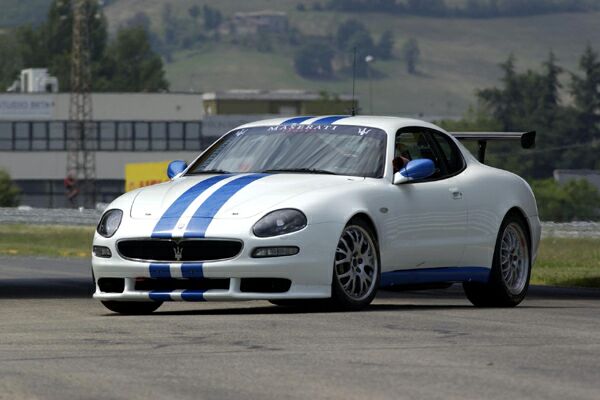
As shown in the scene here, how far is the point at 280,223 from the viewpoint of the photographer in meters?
12.5

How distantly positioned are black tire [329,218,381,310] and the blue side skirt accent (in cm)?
20

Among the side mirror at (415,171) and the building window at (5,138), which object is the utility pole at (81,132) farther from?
the side mirror at (415,171)

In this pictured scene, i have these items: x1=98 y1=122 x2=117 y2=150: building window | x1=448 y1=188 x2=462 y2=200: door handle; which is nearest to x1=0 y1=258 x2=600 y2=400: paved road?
x1=448 y1=188 x2=462 y2=200: door handle

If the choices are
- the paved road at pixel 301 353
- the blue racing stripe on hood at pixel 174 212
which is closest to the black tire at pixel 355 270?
the paved road at pixel 301 353

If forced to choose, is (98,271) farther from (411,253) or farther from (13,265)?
(13,265)

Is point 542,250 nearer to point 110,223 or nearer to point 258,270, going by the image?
point 110,223

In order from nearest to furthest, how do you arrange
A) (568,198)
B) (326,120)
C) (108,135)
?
(326,120), (568,198), (108,135)

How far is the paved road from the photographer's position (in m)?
8.06

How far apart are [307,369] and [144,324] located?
9.88 feet

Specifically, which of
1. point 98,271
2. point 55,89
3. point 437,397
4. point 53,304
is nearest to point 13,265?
point 53,304

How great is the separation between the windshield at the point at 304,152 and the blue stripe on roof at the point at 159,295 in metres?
1.38

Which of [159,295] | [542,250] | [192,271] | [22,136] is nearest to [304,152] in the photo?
[192,271]

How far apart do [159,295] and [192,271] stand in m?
0.33

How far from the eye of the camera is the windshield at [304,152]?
44.4ft
